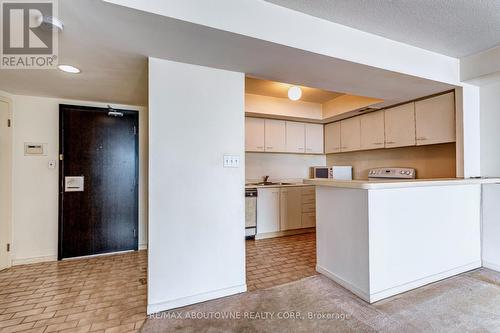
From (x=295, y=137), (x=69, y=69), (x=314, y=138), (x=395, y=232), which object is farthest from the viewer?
(x=314, y=138)

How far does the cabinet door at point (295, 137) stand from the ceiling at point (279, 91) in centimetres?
56

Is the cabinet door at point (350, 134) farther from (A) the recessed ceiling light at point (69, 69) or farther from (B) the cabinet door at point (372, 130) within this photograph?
(A) the recessed ceiling light at point (69, 69)

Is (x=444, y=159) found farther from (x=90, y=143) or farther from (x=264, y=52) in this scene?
(x=90, y=143)

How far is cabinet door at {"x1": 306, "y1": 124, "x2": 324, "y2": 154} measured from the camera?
16.1 feet

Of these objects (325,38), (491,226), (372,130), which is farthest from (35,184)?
(491,226)

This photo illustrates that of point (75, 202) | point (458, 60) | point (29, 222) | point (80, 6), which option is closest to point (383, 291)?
point (458, 60)

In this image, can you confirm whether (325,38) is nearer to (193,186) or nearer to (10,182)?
(193,186)

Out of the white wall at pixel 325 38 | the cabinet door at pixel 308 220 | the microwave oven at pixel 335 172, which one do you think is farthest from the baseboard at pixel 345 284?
the microwave oven at pixel 335 172

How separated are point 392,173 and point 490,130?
1291mm

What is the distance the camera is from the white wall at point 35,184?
3.09 metres

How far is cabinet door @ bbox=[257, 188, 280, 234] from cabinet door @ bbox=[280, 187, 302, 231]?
0.33 feet

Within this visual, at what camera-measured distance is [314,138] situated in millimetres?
4988

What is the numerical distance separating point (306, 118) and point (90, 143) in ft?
11.7

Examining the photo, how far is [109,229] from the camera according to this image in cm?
346
